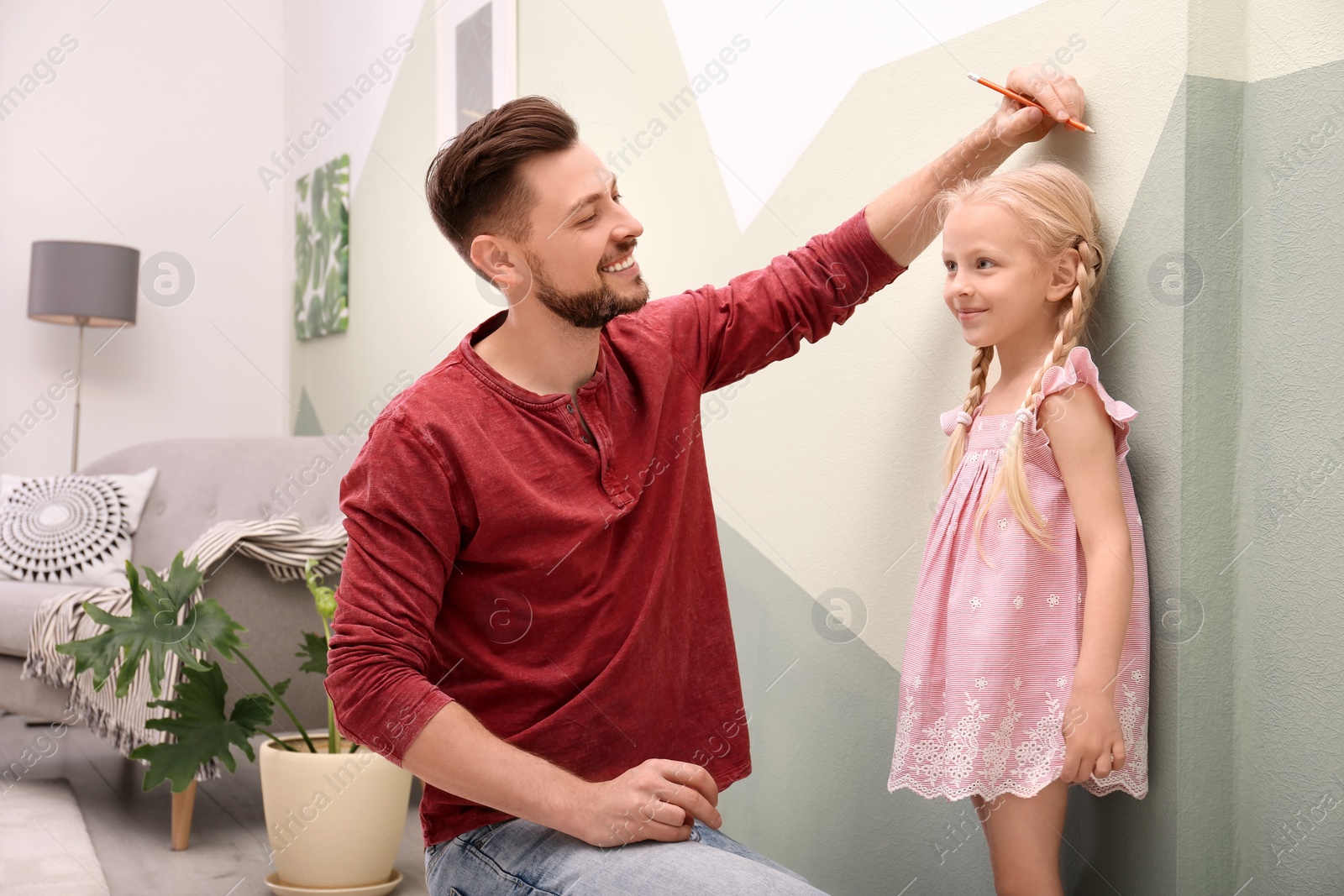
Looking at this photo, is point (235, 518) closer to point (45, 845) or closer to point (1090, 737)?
point (45, 845)

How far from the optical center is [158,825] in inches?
99.4

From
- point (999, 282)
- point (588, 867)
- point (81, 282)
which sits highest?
point (81, 282)

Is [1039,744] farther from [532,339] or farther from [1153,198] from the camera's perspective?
[532,339]

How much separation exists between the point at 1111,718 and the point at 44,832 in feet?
7.64

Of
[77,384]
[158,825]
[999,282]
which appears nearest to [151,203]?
[77,384]

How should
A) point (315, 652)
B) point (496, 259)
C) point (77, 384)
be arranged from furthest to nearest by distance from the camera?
point (77, 384), point (315, 652), point (496, 259)

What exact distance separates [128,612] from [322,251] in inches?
77.8

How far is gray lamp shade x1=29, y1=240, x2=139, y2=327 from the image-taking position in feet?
12.7

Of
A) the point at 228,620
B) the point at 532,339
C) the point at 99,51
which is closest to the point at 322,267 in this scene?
the point at 99,51

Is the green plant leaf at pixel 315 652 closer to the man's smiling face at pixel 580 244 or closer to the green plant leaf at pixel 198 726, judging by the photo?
the green plant leaf at pixel 198 726

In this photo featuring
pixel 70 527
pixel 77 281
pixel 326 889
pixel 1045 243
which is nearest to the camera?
pixel 1045 243

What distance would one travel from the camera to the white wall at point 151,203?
4.19 meters

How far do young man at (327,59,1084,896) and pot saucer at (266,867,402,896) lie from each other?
3.17 feet

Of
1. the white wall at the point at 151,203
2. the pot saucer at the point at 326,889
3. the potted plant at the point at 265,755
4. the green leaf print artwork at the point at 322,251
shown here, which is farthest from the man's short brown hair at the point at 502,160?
the white wall at the point at 151,203
